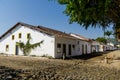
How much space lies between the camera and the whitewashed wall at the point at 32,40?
34544 millimetres

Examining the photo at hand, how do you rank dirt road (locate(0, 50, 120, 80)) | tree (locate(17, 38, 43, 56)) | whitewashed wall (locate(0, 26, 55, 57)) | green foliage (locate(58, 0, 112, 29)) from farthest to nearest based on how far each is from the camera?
tree (locate(17, 38, 43, 56)) → whitewashed wall (locate(0, 26, 55, 57)) → green foliage (locate(58, 0, 112, 29)) → dirt road (locate(0, 50, 120, 80))

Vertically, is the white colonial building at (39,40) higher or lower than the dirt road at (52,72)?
higher

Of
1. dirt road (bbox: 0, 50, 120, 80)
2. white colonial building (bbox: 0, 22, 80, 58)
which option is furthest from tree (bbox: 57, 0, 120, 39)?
white colonial building (bbox: 0, 22, 80, 58)

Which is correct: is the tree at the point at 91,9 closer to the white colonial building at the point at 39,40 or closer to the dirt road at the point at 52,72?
the dirt road at the point at 52,72

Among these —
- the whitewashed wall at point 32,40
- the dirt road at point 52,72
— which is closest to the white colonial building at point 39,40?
the whitewashed wall at point 32,40

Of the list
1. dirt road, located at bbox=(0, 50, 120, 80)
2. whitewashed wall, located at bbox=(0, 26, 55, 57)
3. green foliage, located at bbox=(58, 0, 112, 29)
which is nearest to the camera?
dirt road, located at bbox=(0, 50, 120, 80)

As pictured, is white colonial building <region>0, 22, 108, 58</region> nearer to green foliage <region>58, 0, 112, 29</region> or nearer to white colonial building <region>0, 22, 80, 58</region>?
white colonial building <region>0, 22, 80, 58</region>

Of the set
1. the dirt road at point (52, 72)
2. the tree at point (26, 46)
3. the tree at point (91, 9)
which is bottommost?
the dirt road at point (52, 72)

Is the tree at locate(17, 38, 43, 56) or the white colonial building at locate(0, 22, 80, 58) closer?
the white colonial building at locate(0, 22, 80, 58)

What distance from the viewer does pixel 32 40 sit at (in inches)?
1459

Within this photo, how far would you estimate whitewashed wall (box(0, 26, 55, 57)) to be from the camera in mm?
34544

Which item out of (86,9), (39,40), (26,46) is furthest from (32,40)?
(86,9)

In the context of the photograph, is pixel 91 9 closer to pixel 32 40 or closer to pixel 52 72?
pixel 52 72

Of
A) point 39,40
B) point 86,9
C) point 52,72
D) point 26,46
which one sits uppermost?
point 86,9
